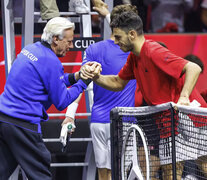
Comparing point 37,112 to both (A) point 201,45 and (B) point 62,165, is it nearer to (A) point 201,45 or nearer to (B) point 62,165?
(B) point 62,165

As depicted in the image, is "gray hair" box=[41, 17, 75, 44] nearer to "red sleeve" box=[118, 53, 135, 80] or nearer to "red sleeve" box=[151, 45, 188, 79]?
"red sleeve" box=[118, 53, 135, 80]

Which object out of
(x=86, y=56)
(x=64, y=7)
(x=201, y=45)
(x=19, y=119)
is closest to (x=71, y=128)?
(x=86, y=56)

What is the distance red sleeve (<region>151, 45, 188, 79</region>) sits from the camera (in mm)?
3641

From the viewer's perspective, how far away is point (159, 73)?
377 centimetres

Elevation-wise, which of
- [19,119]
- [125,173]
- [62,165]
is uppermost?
[19,119]

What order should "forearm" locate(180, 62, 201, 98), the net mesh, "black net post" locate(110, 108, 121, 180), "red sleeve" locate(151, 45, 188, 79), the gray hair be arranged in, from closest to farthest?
the net mesh < "forearm" locate(180, 62, 201, 98) < "red sleeve" locate(151, 45, 188, 79) < "black net post" locate(110, 108, 121, 180) < the gray hair

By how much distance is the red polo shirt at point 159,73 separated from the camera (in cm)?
366

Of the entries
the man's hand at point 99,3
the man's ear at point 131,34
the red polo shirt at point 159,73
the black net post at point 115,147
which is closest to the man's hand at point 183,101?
the red polo shirt at point 159,73

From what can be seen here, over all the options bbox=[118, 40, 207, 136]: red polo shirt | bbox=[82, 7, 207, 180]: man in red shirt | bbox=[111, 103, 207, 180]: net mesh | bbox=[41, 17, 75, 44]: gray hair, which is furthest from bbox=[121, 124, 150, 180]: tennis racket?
bbox=[41, 17, 75, 44]: gray hair

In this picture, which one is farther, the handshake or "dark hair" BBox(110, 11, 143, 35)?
the handshake

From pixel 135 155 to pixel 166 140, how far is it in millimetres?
268

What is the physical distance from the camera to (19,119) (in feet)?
13.0

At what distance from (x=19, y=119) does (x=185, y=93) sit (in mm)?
1262

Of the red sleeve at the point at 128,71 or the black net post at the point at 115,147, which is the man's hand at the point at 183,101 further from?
the red sleeve at the point at 128,71
